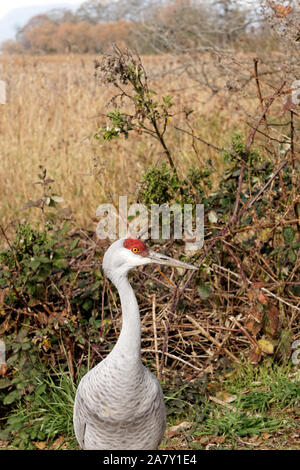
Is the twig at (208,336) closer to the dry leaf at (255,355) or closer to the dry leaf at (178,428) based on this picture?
the dry leaf at (255,355)

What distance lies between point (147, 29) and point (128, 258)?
22.9ft

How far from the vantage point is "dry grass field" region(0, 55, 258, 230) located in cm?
561

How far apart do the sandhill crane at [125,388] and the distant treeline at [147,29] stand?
184cm

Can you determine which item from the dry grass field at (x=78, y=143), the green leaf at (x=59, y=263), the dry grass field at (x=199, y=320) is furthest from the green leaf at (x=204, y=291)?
the dry grass field at (x=78, y=143)

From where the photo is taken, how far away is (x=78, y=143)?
20.9 feet

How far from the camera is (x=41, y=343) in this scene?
11.2 feet

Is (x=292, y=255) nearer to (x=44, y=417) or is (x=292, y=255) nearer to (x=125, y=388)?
(x=125, y=388)

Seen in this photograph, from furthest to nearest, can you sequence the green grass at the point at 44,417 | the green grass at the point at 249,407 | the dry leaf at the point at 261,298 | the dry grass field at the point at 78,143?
1. the dry grass field at the point at 78,143
2. the dry leaf at the point at 261,298
3. the green grass at the point at 44,417
4. the green grass at the point at 249,407

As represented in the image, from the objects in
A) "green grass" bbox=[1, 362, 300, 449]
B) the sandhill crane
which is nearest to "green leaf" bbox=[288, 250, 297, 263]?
"green grass" bbox=[1, 362, 300, 449]

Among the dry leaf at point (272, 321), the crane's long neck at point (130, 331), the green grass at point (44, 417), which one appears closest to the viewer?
the crane's long neck at point (130, 331)

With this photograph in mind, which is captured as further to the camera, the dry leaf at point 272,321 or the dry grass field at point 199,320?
the dry leaf at point 272,321

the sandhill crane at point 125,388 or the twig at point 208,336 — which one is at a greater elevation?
the sandhill crane at point 125,388

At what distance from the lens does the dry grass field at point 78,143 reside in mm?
5609

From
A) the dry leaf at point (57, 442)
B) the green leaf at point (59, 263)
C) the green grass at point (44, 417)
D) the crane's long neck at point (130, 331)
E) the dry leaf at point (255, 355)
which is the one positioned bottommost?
the dry leaf at point (57, 442)
